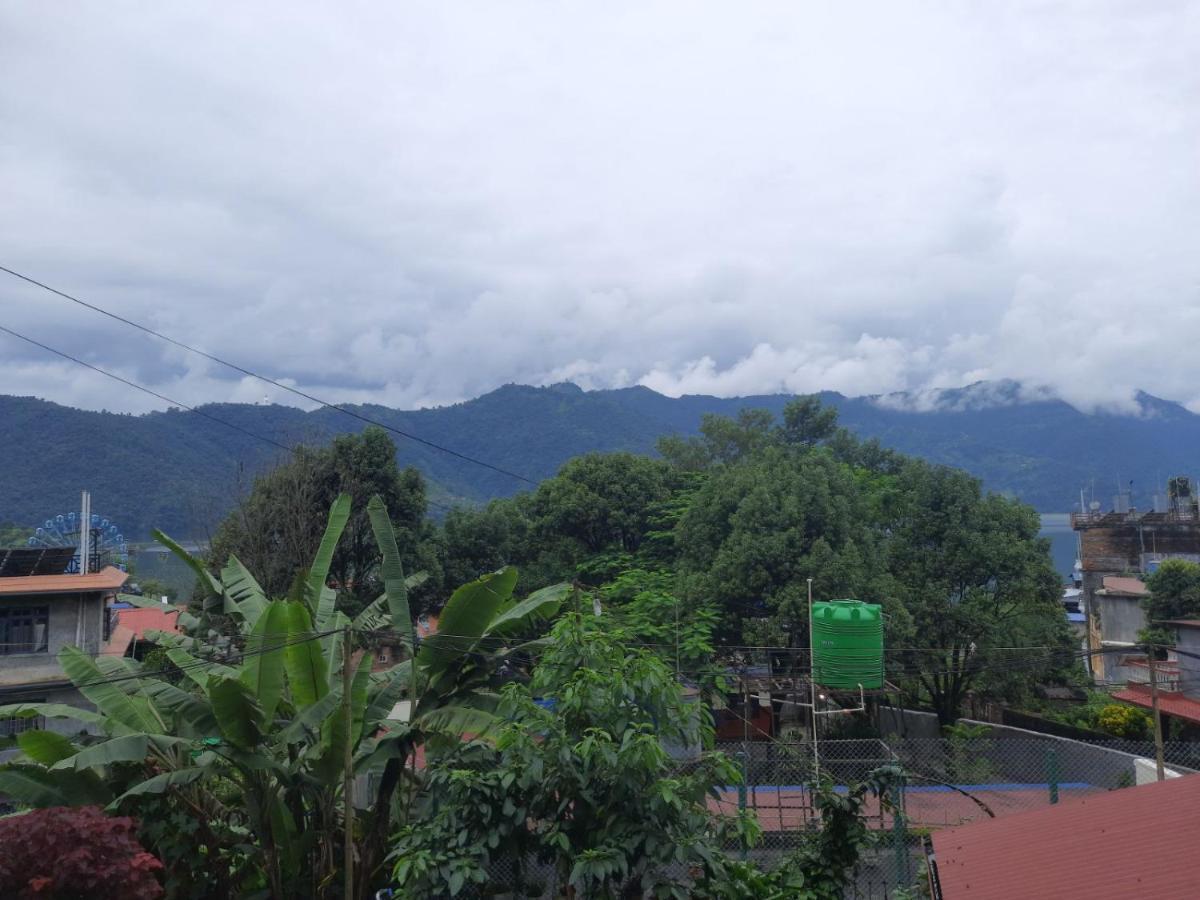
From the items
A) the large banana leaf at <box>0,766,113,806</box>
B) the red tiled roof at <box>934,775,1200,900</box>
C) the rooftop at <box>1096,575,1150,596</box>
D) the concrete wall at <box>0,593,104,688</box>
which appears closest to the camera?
the red tiled roof at <box>934,775,1200,900</box>

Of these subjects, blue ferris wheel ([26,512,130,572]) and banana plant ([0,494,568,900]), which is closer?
banana plant ([0,494,568,900])

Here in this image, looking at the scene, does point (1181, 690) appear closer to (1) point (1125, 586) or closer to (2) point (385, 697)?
(1) point (1125, 586)

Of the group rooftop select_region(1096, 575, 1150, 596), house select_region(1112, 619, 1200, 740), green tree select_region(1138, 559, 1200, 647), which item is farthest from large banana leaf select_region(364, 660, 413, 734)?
rooftop select_region(1096, 575, 1150, 596)

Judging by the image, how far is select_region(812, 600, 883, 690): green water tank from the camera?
16.5 m

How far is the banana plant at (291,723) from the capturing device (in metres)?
9.67

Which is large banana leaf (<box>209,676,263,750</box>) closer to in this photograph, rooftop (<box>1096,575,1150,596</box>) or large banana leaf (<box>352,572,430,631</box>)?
large banana leaf (<box>352,572,430,631</box>)

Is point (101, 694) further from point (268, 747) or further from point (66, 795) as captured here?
point (268, 747)

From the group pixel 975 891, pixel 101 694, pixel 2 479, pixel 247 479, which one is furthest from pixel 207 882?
pixel 2 479

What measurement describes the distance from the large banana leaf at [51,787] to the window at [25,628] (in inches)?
418

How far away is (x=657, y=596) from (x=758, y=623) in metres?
2.43

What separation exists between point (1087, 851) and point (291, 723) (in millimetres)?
7532

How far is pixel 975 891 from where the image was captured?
5754 mm

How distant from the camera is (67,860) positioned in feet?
26.9

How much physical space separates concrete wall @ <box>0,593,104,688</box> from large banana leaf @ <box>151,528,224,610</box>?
8.98 m
